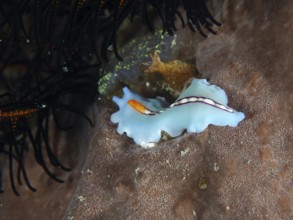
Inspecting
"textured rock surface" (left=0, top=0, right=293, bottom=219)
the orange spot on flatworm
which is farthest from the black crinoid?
the orange spot on flatworm

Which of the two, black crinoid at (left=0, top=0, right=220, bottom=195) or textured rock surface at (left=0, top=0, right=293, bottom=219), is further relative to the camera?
black crinoid at (left=0, top=0, right=220, bottom=195)

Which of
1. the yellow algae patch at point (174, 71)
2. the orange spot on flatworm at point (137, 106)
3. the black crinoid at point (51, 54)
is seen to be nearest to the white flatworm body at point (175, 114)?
the orange spot on flatworm at point (137, 106)

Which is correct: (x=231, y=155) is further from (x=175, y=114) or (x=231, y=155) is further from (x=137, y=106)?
(x=137, y=106)

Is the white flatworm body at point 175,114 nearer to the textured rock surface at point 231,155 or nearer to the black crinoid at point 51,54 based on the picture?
the textured rock surface at point 231,155

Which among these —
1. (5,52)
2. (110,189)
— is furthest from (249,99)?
(5,52)

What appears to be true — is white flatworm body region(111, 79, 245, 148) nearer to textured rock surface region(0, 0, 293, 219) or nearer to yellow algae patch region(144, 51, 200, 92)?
textured rock surface region(0, 0, 293, 219)

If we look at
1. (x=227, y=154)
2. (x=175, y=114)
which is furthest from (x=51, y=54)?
(x=227, y=154)

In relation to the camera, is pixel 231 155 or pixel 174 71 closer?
pixel 231 155
